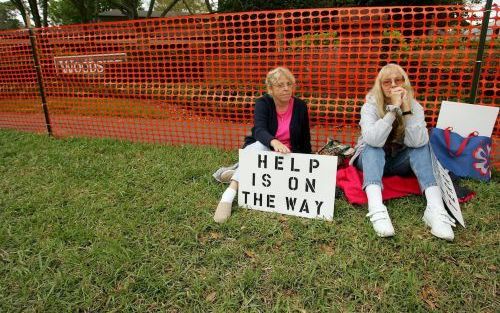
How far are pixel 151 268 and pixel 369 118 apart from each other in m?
2.23

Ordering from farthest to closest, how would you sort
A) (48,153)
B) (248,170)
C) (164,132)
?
(164,132) < (48,153) < (248,170)

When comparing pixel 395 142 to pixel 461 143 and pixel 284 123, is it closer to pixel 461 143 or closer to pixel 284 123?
pixel 461 143

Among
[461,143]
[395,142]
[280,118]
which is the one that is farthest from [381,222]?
[461,143]

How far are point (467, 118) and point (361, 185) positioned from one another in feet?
4.83

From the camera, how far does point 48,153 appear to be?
5.07 meters

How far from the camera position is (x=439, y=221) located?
272cm

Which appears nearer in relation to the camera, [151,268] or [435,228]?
[151,268]

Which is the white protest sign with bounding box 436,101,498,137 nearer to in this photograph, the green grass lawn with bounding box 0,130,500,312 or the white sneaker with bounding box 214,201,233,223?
the green grass lawn with bounding box 0,130,500,312

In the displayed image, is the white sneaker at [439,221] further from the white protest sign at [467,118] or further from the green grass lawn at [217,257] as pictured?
the white protest sign at [467,118]

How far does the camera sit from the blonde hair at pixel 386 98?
10.2ft

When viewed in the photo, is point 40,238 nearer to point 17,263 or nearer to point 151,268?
point 17,263

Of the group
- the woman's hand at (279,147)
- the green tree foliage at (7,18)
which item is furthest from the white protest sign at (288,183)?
the green tree foliage at (7,18)

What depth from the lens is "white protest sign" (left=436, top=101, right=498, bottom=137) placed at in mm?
3604

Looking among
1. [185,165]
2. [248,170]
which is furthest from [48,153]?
[248,170]
